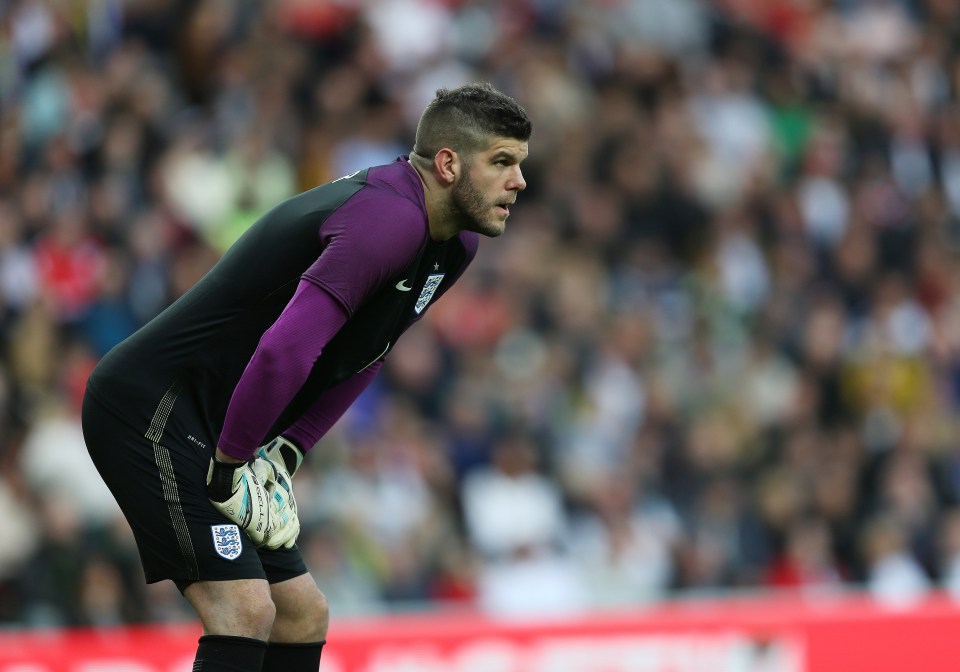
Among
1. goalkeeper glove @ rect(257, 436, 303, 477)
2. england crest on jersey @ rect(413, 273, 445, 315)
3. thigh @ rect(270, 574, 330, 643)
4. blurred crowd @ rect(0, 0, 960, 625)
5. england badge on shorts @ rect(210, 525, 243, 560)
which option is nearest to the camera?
england badge on shorts @ rect(210, 525, 243, 560)

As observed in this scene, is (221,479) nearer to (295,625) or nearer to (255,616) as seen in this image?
(255,616)

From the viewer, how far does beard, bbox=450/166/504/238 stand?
4.55 metres

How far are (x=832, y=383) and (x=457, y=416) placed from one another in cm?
347

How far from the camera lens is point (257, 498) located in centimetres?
463

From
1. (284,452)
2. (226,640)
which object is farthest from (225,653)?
(284,452)

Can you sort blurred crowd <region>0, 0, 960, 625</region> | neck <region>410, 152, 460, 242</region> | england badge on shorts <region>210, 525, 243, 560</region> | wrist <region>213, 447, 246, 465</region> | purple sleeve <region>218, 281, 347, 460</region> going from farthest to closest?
1. blurred crowd <region>0, 0, 960, 625</region>
2. neck <region>410, 152, 460, 242</region>
3. england badge on shorts <region>210, 525, 243, 560</region>
4. wrist <region>213, 447, 246, 465</region>
5. purple sleeve <region>218, 281, 347, 460</region>

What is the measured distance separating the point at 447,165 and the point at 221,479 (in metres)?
1.12

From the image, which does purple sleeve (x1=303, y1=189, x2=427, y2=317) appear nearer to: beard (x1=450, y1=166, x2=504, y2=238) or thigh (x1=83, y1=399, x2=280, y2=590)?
beard (x1=450, y1=166, x2=504, y2=238)

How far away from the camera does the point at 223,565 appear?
446 cm

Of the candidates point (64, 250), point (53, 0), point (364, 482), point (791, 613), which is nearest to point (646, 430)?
point (364, 482)

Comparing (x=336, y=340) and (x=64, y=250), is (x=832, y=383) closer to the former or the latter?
(x=64, y=250)

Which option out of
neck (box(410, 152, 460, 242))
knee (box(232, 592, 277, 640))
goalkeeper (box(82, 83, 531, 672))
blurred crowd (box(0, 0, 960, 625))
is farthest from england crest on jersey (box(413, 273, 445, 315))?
blurred crowd (box(0, 0, 960, 625))

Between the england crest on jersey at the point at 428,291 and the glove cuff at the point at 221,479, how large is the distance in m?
0.73

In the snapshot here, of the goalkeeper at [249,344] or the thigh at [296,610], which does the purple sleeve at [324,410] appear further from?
the thigh at [296,610]
